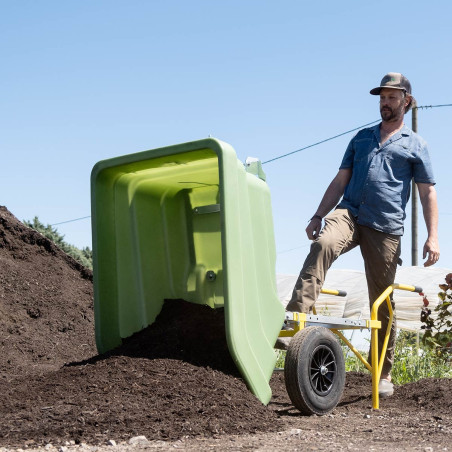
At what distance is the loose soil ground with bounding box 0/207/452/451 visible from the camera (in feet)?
10.6

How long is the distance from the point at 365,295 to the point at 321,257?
8.04 m

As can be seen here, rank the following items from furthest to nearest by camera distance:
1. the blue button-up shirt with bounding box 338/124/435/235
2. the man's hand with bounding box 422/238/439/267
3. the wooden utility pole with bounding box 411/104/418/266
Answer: the wooden utility pole with bounding box 411/104/418/266, the man's hand with bounding box 422/238/439/267, the blue button-up shirt with bounding box 338/124/435/235

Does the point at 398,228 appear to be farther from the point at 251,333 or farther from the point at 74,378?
the point at 74,378

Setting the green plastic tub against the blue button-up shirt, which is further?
the blue button-up shirt

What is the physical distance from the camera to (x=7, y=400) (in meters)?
3.77

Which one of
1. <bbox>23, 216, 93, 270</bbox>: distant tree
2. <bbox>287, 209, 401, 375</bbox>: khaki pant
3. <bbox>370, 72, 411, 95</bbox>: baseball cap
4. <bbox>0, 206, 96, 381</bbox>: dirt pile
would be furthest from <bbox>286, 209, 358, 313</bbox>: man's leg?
<bbox>23, 216, 93, 270</bbox>: distant tree

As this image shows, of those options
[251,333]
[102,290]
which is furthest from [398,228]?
[102,290]

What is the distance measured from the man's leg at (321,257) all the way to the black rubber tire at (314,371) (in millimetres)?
300

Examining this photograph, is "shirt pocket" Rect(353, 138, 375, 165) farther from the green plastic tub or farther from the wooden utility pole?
the wooden utility pole

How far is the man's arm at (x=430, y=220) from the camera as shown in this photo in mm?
5004

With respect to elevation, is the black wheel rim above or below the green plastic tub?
below

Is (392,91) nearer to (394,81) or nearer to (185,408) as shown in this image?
(394,81)

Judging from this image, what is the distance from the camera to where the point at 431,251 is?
5.00m

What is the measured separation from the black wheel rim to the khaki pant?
305mm
